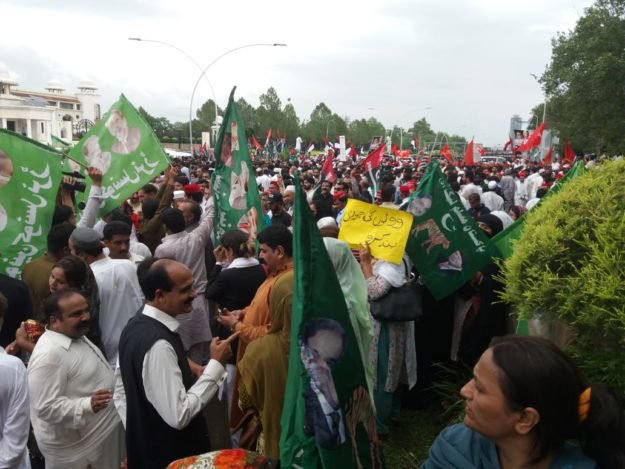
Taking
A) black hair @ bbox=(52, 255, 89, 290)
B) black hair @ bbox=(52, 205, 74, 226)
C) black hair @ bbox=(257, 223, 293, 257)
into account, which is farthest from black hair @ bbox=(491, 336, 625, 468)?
black hair @ bbox=(52, 205, 74, 226)

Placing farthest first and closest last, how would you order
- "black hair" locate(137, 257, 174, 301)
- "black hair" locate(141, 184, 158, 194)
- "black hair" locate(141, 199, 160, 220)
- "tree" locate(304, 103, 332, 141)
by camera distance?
"tree" locate(304, 103, 332, 141) < "black hair" locate(141, 184, 158, 194) < "black hair" locate(141, 199, 160, 220) < "black hair" locate(137, 257, 174, 301)

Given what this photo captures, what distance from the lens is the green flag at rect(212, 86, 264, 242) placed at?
566cm

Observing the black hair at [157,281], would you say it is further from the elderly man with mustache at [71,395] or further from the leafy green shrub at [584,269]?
the leafy green shrub at [584,269]

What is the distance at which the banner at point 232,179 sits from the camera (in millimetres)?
5668

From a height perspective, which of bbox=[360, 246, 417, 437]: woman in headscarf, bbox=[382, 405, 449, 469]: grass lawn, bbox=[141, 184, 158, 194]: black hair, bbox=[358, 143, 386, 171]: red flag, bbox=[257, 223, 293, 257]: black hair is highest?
bbox=[358, 143, 386, 171]: red flag

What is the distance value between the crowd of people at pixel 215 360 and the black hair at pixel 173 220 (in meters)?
0.01

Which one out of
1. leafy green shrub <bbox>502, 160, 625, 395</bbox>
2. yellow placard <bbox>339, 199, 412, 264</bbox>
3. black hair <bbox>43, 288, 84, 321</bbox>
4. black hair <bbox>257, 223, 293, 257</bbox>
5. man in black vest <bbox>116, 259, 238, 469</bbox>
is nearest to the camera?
leafy green shrub <bbox>502, 160, 625, 395</bbox>

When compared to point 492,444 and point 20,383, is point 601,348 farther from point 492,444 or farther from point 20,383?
point 20,383

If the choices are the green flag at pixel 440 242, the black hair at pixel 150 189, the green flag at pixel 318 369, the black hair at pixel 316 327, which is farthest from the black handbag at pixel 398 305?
the black hair at pixel 150 189

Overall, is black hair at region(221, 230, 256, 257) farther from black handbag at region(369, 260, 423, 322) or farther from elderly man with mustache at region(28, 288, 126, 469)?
elderly man with mustache at region(28, 288, 126, 469)

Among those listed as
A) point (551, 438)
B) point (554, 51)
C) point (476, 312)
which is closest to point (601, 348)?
point (551, 438)

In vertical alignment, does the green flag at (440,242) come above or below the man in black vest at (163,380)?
above

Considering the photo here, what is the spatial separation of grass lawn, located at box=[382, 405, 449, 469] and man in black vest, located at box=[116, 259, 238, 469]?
77.0 inches

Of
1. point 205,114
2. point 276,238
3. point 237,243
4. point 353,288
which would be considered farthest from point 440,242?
point 205,114
